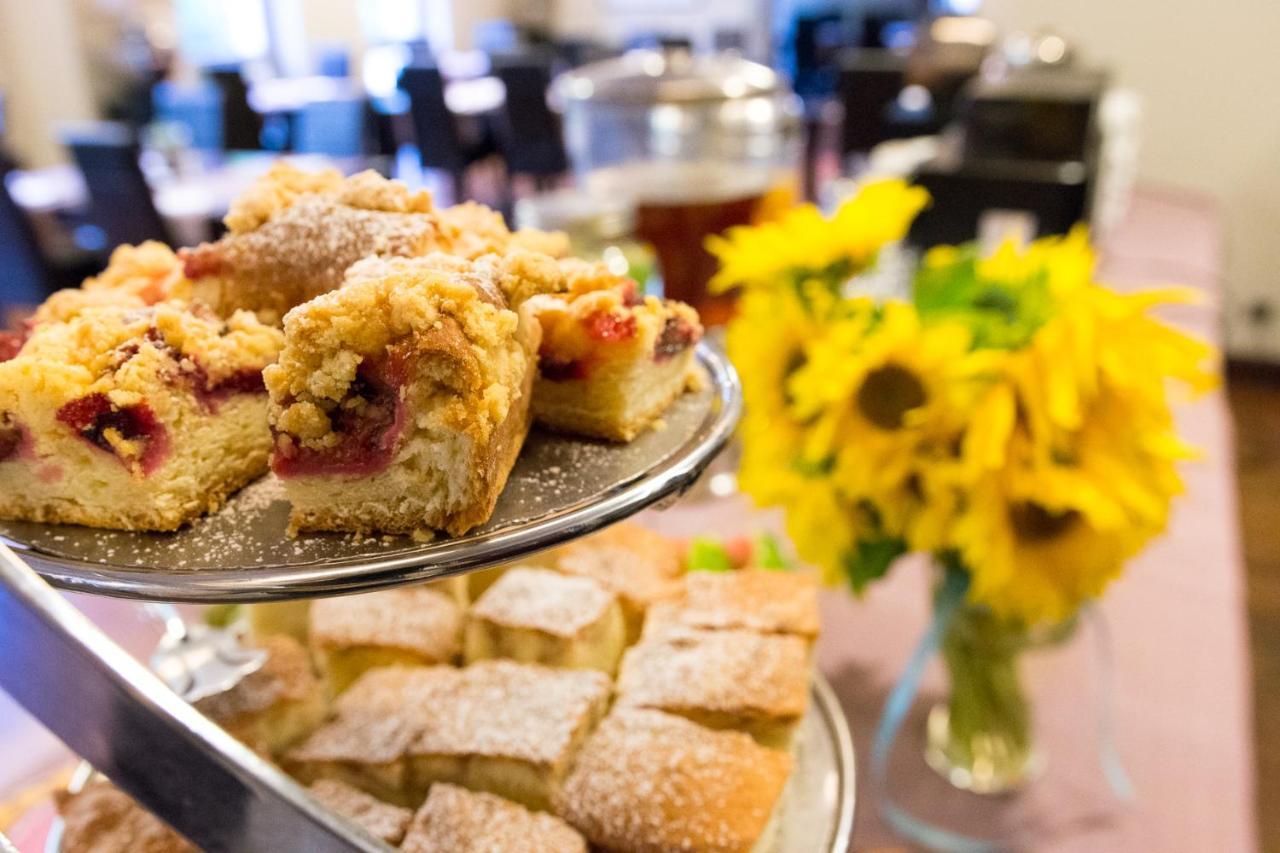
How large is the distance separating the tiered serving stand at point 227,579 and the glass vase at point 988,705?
0.60 metres

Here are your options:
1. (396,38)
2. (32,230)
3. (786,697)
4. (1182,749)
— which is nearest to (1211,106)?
(1182,749)

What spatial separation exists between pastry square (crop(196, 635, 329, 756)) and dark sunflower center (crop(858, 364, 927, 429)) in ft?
1.92

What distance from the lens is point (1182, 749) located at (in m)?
1.16

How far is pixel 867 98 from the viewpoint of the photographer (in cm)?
420

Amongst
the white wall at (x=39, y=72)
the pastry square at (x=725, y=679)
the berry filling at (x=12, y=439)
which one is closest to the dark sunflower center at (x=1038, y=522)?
the pastry square at (x=725, y=679)

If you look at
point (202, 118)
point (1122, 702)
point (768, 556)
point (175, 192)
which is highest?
point (202, 118)

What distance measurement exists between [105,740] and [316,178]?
1.37 ft

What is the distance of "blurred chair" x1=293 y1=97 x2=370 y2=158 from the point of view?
4766mm

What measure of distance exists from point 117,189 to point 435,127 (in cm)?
295

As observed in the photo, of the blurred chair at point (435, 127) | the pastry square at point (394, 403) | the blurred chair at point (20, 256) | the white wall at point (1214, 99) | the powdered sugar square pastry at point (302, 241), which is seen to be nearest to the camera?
the pastry square at point (394, 403)

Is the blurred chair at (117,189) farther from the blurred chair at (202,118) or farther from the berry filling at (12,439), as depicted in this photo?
the berry filling at (12,439)

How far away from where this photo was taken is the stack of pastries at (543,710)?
0.74 m

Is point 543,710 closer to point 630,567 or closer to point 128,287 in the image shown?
point 630,567

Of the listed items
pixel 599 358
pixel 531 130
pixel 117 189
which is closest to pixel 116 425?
pixel 599 358
